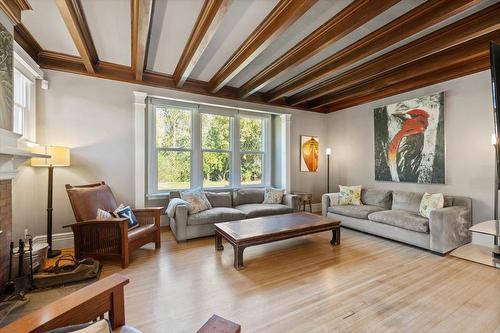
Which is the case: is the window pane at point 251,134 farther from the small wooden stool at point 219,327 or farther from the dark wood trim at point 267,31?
the small wooden stool at point 219,327

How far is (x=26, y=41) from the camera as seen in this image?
9.36 feet

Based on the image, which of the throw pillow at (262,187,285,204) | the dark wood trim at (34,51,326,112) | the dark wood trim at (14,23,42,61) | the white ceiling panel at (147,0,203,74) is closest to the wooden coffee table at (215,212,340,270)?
the throw pillow at (262,187,285,204)

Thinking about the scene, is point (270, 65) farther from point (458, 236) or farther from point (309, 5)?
point (458, 236)

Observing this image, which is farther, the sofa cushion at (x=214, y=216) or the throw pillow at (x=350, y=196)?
the throw pillow at (x=350, y=196)

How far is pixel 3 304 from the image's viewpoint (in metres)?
1.98

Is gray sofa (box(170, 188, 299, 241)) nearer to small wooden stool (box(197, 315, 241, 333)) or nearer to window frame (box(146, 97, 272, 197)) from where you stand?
window frame (box(146, 97, 272, 197))

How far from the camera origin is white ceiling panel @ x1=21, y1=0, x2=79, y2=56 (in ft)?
7.55

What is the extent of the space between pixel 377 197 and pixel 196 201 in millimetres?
3457

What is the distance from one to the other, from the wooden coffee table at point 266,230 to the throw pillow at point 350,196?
1.30m

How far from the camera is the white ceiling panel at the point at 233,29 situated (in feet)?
7.36

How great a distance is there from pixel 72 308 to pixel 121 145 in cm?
330

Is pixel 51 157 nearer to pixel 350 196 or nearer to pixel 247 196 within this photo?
pixel 247 196

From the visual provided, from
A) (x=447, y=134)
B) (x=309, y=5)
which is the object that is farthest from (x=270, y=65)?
(x=447, y=134)

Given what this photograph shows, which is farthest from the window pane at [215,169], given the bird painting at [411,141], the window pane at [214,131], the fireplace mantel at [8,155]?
the bird painting at [411,141]
